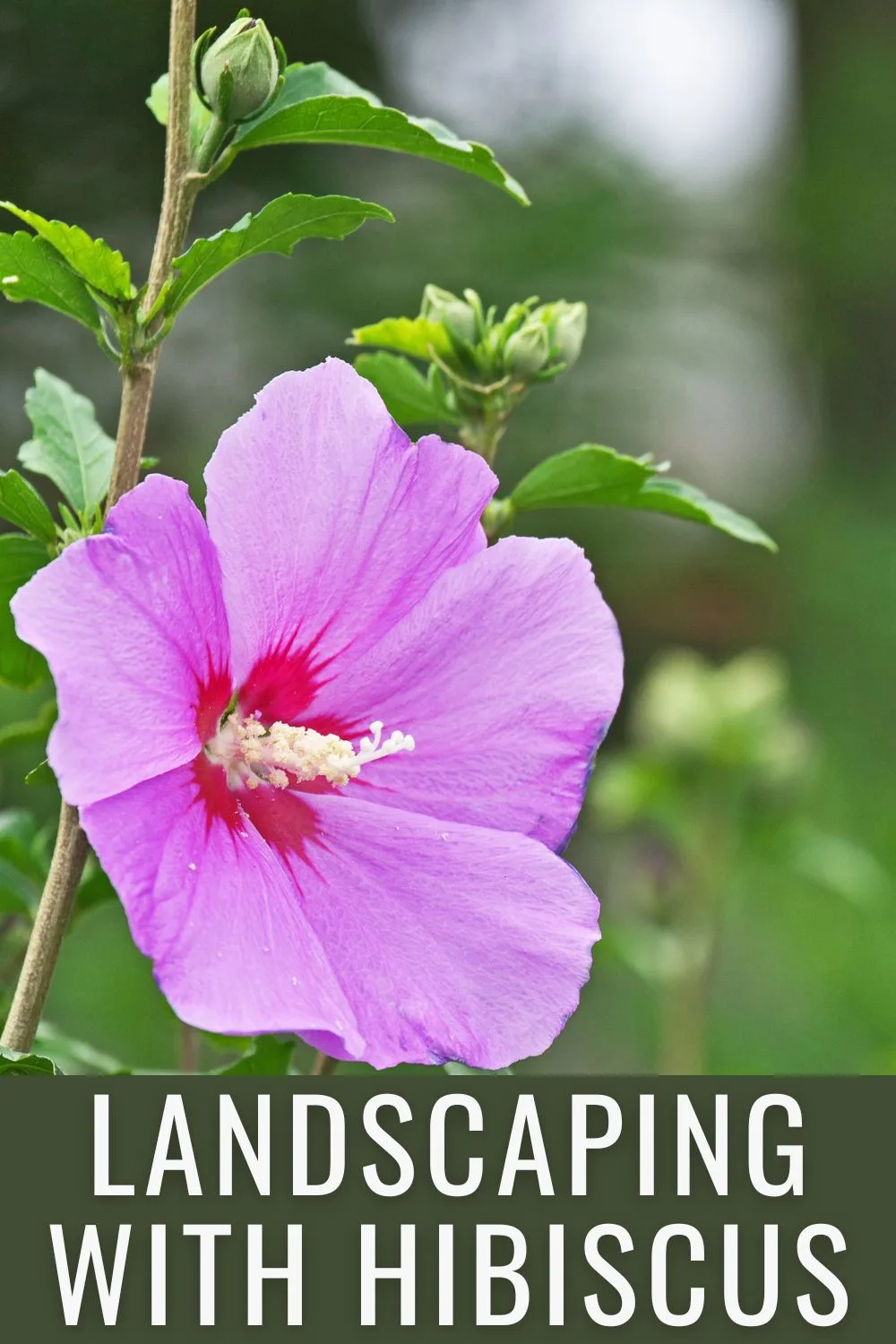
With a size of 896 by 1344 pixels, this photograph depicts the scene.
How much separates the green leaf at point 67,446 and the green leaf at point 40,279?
10 centimetres

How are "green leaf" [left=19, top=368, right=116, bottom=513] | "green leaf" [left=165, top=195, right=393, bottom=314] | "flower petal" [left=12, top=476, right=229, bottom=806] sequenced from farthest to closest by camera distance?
"green leaf" [left=19, top=368, right=116, bottom=513], "green leaf" [left=165, top=195, right=393, bottom=314], "flower petal" [left=12, top=476, right=229, bottom=806]

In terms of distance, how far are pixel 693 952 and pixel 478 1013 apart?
3.72 feet

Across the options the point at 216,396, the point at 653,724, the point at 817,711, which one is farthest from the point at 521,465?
the point at 653,724

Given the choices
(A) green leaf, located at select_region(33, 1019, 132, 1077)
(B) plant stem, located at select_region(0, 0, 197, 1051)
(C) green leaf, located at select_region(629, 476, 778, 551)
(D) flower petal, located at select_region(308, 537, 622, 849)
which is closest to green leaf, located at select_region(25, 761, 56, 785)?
(B) plant stem, located at select_region(0, 0, 197, 1051)

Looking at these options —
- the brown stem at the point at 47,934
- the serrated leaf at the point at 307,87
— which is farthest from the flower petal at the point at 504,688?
the serrated leaf at the point at 307,87

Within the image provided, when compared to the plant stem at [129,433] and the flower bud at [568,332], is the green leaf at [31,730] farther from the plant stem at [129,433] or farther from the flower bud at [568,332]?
the flower bud at [568,332]

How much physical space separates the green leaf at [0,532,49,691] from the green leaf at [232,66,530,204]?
Answer: 204 mm

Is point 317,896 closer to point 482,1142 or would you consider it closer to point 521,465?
point 482,1142

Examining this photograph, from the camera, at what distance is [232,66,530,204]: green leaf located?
701mm

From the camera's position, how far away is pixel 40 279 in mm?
681

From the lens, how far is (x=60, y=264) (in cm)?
68

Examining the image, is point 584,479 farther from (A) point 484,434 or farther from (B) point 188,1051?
(B) point 188,1051

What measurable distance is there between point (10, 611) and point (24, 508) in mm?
51

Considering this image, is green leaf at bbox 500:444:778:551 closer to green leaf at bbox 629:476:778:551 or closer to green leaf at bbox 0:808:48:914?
green leaf at bbox 629:476:778:551
